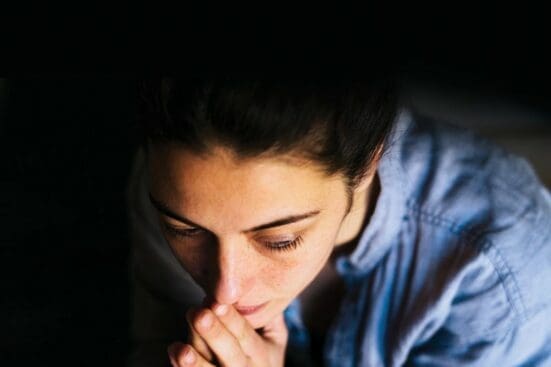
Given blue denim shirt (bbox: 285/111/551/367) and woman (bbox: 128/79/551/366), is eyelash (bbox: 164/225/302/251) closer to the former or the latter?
woman (bbox: 128/79/551/366)

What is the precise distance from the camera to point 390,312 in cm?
76

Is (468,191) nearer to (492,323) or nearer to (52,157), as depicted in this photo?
(492,323)

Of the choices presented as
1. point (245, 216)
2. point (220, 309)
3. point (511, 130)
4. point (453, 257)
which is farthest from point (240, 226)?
point (511, 130)

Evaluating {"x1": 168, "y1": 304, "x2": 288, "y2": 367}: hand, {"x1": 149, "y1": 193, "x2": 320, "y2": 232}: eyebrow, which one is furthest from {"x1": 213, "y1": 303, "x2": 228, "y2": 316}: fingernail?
{"x1": 149, "y1": 193, "x2": 320, "y2": 232}: eyebrow

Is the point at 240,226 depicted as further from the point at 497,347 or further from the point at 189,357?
the point at 497,347

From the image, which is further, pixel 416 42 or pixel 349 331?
pixel 349 331

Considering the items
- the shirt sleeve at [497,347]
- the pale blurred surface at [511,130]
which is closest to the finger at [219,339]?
the shirt sleeve at [497,347]

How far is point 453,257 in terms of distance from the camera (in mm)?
700

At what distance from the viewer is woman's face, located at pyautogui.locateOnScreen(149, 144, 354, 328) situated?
519 mm

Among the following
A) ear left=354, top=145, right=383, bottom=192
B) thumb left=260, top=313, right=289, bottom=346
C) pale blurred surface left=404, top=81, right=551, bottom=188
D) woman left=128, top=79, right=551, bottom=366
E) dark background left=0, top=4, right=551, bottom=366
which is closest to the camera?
dark background left=0, top=4, right=551, bottom=366

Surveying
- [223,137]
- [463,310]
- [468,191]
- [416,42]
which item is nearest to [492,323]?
[463,310]

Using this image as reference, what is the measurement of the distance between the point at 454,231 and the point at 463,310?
0.28 feet

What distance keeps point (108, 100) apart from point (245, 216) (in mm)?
154

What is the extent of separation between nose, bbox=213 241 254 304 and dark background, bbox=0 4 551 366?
14 cm
